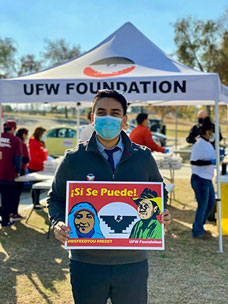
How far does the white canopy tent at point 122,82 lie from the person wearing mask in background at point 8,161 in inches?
34.1

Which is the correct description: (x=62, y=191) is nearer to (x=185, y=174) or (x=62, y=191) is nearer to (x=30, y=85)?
(x=30, y=85)

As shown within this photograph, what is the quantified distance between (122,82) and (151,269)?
2.58m

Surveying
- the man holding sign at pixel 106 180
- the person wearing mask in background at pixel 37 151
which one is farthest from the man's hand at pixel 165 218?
the person wearing mask in background at pixel 37 151

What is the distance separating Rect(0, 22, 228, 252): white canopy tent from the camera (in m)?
5.19

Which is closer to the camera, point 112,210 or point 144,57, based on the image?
point 112,210

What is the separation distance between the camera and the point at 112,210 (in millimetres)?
2080

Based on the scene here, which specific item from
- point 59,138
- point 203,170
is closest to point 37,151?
point 203,170

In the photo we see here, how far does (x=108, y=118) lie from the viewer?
214 cm

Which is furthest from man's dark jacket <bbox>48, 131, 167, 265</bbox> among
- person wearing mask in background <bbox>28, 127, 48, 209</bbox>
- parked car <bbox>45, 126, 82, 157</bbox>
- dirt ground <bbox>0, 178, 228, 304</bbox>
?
parked car <bbox>45, 126, 82, 157</bbox>

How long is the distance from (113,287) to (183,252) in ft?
11.7

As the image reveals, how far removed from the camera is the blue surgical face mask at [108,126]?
2123 millimetres

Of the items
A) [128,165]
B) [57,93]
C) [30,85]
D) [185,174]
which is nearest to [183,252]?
[57,93]

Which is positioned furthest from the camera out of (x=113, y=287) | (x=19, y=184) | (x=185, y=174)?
(x=185, y=174)

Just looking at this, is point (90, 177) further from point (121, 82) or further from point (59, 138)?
point (59, 138)
